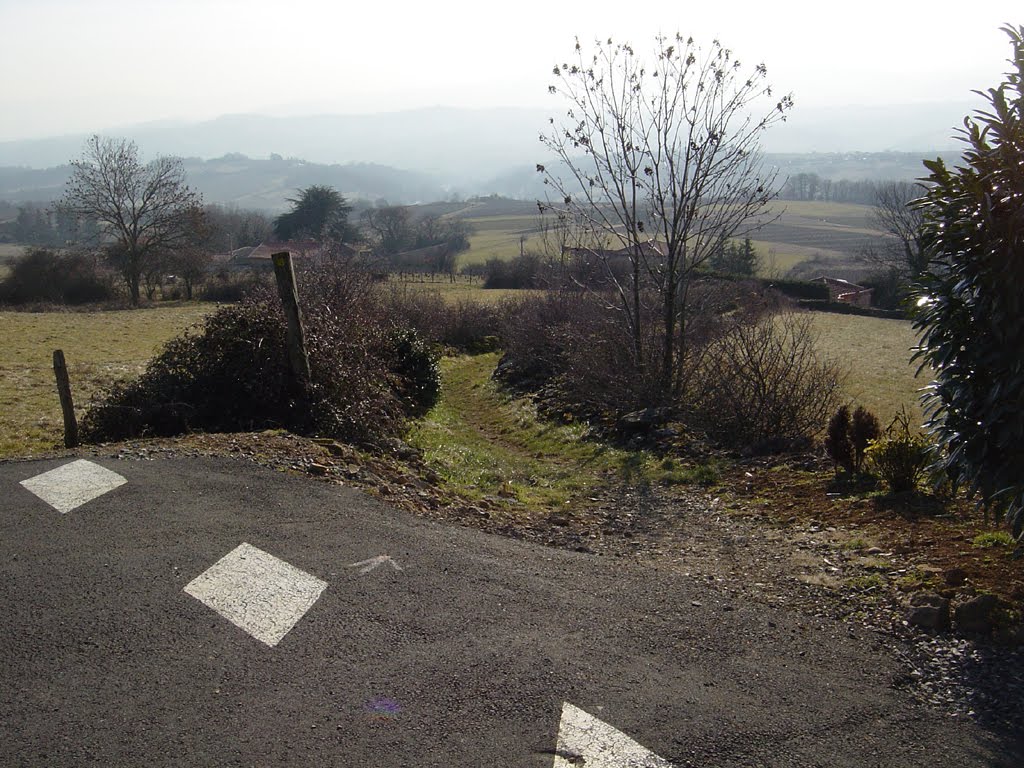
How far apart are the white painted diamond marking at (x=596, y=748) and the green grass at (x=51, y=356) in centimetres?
677

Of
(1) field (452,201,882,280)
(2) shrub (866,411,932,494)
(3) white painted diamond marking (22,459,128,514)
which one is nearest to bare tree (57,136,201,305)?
(1) field (452,201,882,280)

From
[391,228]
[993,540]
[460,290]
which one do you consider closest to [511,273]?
[460,290]

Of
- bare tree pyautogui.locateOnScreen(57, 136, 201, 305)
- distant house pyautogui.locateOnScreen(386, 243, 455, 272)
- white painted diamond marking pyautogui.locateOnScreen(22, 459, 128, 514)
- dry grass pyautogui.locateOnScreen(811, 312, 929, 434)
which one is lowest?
dry grass pyautogui.locateOnScreen(811, 312, 929, 434)

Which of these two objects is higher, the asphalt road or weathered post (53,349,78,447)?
weathered post (53,349,78,447)

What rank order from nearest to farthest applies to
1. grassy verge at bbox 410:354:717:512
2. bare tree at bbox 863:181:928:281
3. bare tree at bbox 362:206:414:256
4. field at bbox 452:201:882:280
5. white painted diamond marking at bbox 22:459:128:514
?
white painted diamond marking at bbox 22:459:128:514 < grassy verge at bbox 410:354:717:512 < bare tree at bbox 863:181:928:281 < field at bbox 452:201:882:280 < bare tree at bbox 362:206:414:256

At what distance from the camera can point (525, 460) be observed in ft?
40.4

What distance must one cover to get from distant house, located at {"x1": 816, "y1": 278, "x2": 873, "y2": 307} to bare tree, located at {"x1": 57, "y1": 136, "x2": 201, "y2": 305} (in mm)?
38860

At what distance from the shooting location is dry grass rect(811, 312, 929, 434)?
64.2 feet

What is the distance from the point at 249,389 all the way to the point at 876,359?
26.9 meters

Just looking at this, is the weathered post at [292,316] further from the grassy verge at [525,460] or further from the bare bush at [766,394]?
the bare bush at [766,394]

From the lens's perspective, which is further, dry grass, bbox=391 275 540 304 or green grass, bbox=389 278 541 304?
dry grass, bbox=391 275 540 304

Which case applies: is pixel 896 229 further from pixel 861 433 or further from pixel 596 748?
pixel 596 748

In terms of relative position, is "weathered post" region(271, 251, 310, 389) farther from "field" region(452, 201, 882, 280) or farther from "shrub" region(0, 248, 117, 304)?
"field" region(452, 201, 882, 280)

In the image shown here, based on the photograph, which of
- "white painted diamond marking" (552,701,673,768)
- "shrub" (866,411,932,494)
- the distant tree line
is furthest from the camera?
the distant tree line
